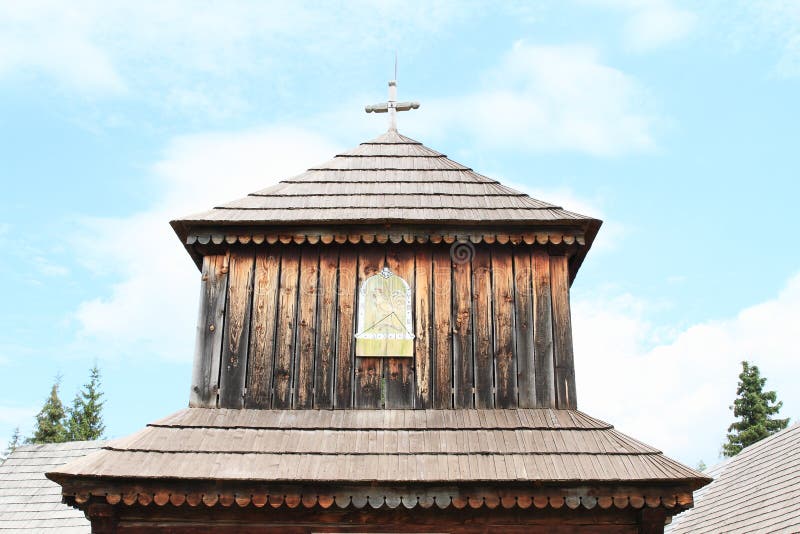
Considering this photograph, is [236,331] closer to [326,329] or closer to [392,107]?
[326,329]

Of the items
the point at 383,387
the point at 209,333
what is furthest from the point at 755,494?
the point at 209,333

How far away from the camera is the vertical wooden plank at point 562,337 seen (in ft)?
29.0

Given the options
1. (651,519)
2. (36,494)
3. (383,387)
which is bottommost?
(36,494)

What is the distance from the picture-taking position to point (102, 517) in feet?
25.3

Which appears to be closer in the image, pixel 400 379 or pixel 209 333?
pixel 400 379

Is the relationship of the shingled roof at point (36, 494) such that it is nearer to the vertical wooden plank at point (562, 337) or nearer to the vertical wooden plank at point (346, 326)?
the vertical wooden plank at point (346, 326)

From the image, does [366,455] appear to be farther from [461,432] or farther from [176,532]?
[176,532]

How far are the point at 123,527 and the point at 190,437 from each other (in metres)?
1.00

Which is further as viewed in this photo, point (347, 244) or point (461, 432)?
point (347, 244)

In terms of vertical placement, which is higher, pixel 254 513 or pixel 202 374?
pixel 202 374

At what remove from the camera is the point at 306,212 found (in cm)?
946

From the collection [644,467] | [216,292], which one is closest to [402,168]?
[216,292]

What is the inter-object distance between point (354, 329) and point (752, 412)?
2922cm

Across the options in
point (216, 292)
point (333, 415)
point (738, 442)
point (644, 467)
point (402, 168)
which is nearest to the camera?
point (644, 467)
